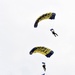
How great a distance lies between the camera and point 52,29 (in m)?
198

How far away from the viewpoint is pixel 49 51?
193m

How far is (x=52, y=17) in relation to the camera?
19638 cm

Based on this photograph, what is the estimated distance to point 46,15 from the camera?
196375mm

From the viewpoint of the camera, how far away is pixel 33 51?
194 m

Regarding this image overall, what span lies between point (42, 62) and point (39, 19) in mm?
10257

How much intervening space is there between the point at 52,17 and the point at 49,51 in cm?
870

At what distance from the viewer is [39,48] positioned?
635 feet

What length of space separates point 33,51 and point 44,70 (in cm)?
516

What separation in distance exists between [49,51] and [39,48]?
2490 mm

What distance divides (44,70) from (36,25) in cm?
1103

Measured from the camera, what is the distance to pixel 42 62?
7721 inches

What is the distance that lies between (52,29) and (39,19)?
4.92 m

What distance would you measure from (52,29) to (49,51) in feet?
24.1
